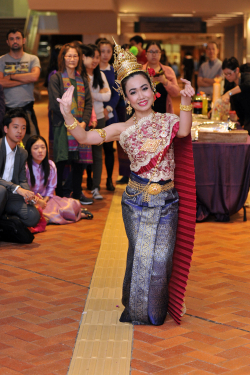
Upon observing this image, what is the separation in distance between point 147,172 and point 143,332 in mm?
816

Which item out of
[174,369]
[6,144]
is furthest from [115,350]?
[6,144]

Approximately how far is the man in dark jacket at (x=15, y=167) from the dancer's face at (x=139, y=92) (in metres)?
1.83

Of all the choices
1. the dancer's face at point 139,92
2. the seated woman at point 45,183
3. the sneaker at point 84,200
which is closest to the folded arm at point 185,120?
the dancer's face at point 139,92

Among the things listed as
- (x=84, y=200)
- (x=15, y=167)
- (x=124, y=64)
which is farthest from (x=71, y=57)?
(x=124, y=64)

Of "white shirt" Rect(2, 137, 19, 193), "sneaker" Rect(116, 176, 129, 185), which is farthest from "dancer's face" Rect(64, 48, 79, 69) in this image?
"sneaker" Rect(116, 176, 129, 185)

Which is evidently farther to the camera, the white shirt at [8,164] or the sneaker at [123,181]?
the sneaker at [123,181]

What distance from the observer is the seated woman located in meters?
4.66

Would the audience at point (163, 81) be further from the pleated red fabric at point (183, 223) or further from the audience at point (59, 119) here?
the pleated red fabric at point (183, 223)

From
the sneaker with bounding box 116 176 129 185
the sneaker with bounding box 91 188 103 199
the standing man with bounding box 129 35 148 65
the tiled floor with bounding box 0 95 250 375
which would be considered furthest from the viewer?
the standing man with bounding box 129 35 148 65

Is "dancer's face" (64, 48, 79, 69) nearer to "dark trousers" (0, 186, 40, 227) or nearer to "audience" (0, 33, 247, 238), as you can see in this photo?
"audience" (0, 33, 247, 238)

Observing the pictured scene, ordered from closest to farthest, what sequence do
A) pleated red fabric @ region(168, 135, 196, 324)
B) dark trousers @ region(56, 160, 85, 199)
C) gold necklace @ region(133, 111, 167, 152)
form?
gold necklace @ region(133, 111, 167, 152), pleated red fabric @ region(168, 135, 196, 324), dark trousers @ region(56, 160, 85, 199)

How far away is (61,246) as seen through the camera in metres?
4.16

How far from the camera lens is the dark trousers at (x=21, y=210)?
430 cm

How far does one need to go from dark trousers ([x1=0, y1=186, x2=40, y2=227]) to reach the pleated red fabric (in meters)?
1.78
